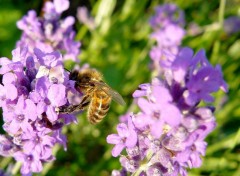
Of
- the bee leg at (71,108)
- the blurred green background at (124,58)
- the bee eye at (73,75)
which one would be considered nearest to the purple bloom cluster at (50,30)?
the bee eye at (73,75)

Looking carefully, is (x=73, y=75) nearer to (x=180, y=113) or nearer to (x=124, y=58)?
(x=180, y=113)

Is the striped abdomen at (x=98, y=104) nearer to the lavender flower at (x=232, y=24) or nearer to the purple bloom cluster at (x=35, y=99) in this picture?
the purple bloom cluster at (x=35, y=99)

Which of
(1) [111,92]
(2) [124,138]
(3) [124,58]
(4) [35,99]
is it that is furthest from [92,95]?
(3) [124,58]

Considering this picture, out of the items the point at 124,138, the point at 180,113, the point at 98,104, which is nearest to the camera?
the point at 180,113

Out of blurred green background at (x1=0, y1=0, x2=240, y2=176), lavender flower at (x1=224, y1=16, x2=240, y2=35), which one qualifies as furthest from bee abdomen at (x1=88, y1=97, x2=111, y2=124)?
lavender flower at (x1=224, y1=16, x2=240, y2=35)

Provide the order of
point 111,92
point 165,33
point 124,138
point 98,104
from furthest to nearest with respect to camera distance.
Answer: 1. point 165,33
2. point 98,104
3. point 111,92
4. point 124,138

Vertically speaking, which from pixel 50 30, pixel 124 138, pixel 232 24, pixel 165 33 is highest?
pixel 232 24
